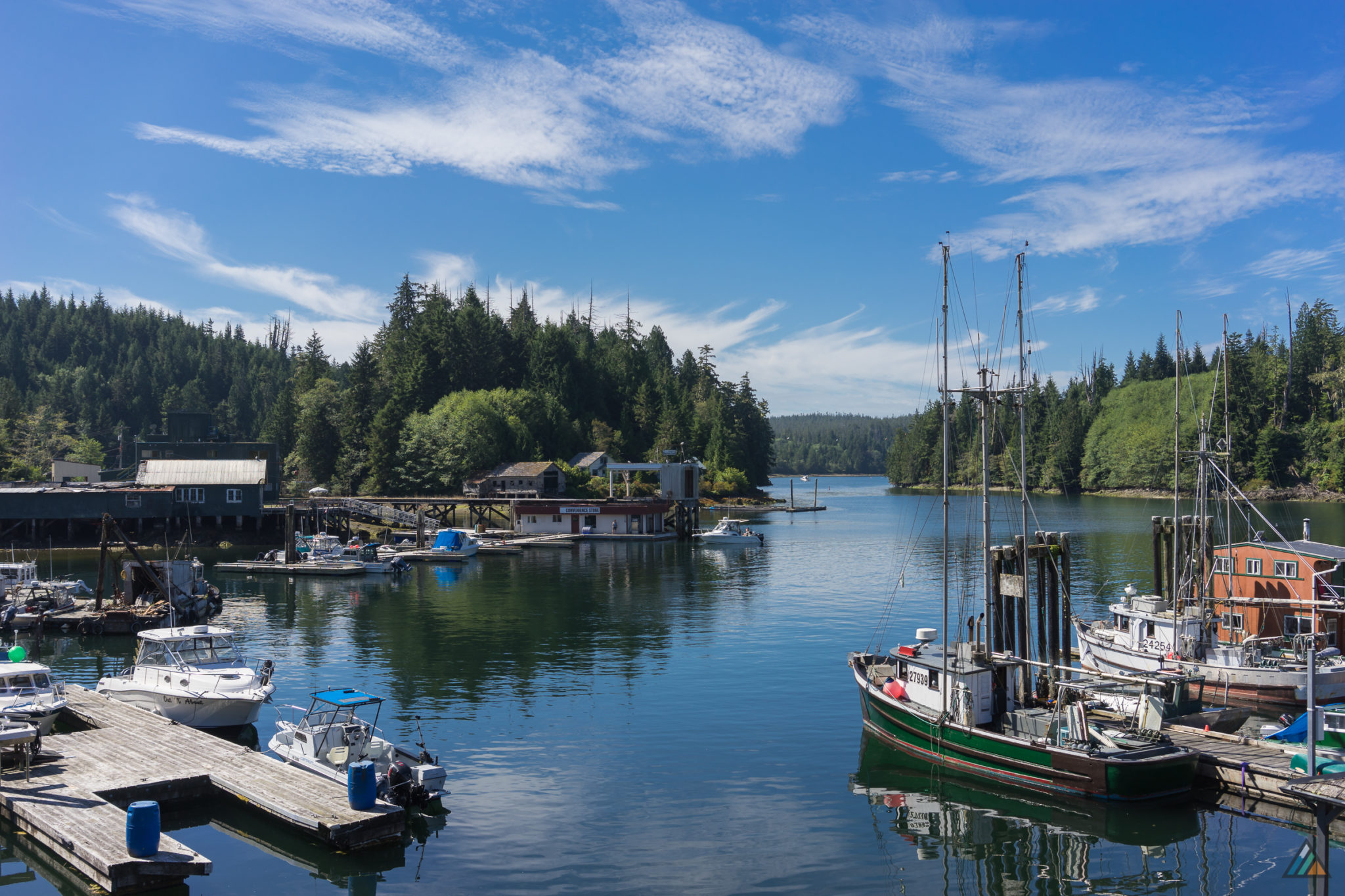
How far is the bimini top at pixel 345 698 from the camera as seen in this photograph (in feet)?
84.7

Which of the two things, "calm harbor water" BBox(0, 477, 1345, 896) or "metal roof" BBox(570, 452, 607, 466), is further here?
"metal roof" BBox(570, 452, 607, 466)

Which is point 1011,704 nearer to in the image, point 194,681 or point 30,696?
point 194,681

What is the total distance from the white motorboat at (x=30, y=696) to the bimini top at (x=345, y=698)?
822cm

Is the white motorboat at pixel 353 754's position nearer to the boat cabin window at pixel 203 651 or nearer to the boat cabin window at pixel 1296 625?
the boat cabin window at pixel 203 651

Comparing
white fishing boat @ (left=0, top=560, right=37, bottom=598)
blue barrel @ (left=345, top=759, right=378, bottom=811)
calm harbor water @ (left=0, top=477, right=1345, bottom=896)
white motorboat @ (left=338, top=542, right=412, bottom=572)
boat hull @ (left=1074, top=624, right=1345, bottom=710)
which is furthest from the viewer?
white motorboat @ (left=338, top=542, right=412, bottom=572)

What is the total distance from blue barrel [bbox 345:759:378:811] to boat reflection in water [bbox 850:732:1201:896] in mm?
13099

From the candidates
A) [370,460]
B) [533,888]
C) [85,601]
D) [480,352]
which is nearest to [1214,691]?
[533,888]

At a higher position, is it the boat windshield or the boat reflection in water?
the boat windshield

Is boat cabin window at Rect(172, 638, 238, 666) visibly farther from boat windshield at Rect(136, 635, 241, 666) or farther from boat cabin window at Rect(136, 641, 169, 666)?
boat cabin window at Rect(136, 641, 169, 666)

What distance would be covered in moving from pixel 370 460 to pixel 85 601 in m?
82.3

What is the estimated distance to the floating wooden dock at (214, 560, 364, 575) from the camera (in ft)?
249

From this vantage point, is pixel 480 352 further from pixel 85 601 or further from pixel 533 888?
pixel 533 888

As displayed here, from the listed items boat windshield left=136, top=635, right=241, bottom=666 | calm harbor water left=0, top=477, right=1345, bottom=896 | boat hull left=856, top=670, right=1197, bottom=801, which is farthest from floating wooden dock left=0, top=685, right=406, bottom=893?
boat hull left=856, top=670, right=1197, bottom=801

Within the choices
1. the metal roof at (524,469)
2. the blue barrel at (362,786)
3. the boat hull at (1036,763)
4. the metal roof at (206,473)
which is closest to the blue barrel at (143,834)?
the blue barrel at (362,786)
